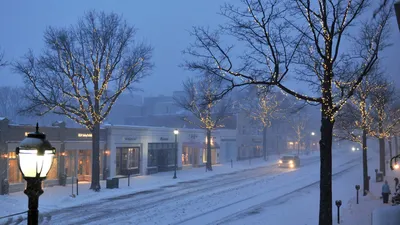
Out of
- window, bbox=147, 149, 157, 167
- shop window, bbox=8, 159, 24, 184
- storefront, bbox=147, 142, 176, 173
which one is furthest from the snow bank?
window, bbox=147, 149, 157, 167

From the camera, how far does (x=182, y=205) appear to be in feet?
70.3

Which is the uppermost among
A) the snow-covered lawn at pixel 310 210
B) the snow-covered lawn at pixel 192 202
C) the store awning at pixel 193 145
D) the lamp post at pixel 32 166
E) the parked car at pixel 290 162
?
the lamp post at pixel 32 166

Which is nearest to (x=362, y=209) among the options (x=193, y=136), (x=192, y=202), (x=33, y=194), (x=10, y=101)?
(x=192, y=202)

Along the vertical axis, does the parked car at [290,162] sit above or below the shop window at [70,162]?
below

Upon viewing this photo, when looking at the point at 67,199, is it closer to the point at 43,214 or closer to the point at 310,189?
the point at 43,214

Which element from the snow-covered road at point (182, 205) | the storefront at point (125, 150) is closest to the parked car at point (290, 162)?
the snow-covered road at point (182, 205)

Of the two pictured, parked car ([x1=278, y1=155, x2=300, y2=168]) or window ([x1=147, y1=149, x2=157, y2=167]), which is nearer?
window ([x1=147, y1=149, x2=157, y2=167])

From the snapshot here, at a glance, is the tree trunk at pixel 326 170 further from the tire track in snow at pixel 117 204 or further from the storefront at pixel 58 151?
the storefront at pixel 58 151

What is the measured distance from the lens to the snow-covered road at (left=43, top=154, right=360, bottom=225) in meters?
18.0

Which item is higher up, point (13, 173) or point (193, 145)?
point (193, 145)

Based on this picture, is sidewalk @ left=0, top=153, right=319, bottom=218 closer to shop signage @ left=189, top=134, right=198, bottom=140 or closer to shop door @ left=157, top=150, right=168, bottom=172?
shop door @ left=157, top=150, right=168, bottom=172

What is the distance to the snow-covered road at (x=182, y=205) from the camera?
18013 mm

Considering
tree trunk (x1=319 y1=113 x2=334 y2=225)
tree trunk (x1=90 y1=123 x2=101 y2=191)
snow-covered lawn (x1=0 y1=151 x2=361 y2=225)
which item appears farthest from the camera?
tree trunk (x1=90 y1=123 x2=101 y2=191)

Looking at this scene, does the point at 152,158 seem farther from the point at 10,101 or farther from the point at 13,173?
the point at 10,101
